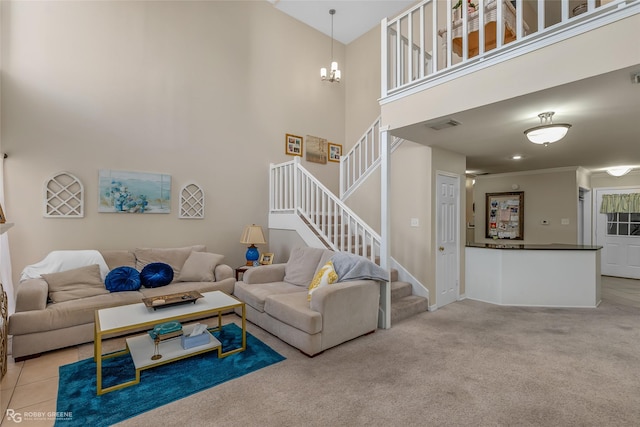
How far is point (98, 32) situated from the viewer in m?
3.93

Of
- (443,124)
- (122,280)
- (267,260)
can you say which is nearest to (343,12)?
(443,124)

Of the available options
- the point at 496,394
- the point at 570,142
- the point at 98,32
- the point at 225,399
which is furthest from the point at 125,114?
the point at 570,142

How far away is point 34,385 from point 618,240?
9.49 m

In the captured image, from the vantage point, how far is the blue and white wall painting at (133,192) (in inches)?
156

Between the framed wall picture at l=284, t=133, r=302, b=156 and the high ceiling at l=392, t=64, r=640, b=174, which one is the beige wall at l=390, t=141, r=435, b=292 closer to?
the high ceiling at l=392, t=64, r=640, b=174

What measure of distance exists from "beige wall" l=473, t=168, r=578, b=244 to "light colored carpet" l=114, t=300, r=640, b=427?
9.90 feet

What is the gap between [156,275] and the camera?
3684mm

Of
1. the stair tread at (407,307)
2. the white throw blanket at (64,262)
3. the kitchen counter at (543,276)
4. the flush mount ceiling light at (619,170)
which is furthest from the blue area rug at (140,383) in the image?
the flush mount ceiling light at (619,170)

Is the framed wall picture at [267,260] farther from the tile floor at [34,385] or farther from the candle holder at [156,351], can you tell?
the candle holder at [156,351]

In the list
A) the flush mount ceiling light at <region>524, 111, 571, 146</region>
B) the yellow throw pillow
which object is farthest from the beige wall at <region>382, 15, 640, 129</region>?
the yellow throw pillow

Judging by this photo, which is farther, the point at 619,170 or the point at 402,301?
the point at 619,170

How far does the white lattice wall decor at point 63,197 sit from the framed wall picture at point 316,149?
12.2ft

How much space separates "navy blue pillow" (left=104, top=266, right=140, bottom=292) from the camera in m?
3.37

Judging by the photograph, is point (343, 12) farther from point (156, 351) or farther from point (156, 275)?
point (156, 351)
